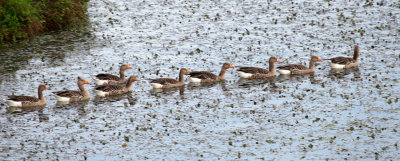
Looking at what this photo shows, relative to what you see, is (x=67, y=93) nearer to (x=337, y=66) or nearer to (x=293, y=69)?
(x=293, y=69)

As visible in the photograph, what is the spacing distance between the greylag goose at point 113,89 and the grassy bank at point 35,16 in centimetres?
1045

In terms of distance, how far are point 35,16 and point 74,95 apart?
12.1 metres

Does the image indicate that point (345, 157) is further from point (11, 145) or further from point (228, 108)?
point (11, 145)

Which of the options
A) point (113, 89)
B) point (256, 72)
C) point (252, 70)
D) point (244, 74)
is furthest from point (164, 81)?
point (256, 72)

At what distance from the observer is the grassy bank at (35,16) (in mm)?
33781

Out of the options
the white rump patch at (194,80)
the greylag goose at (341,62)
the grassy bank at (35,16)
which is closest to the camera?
the white rump patch at (194,80)

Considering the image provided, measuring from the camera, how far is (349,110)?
2286 centimetres

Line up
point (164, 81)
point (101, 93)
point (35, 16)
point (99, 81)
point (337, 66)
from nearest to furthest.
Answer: point (101, 93)
point (164, 81)
point (99, 81)
point (337, 66)
point (35, 16)

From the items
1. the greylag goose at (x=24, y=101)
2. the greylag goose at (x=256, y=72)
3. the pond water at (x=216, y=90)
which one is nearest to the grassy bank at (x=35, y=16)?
the pond water at (x=216, y=90)

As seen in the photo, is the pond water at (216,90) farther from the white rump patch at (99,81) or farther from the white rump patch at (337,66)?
the white rump patch at (99,81)

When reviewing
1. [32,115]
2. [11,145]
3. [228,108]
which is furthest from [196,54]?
[11,145]

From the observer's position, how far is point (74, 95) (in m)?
24.8

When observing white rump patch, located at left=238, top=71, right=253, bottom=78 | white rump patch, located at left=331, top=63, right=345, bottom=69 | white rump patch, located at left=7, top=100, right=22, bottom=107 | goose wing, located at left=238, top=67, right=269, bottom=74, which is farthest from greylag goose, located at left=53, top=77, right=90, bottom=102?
white rump patch, located at left=331, top=63, right=345, bottom=69

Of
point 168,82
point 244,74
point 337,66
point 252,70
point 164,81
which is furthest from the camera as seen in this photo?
point 337,66
